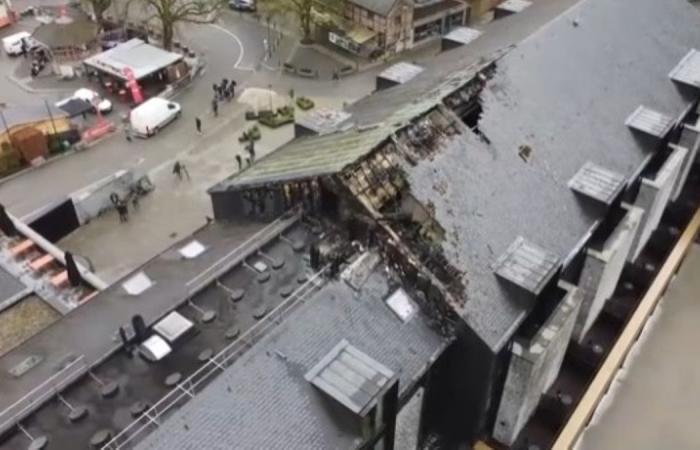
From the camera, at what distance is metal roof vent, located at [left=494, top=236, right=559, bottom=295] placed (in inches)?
990

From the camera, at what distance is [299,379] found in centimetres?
2127

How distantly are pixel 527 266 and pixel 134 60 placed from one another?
4960cm

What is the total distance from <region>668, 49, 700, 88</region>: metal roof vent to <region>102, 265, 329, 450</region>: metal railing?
2618cm

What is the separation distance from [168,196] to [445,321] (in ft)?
107

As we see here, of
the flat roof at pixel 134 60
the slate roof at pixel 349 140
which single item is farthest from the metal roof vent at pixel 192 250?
the flat roof at pixel 134 60

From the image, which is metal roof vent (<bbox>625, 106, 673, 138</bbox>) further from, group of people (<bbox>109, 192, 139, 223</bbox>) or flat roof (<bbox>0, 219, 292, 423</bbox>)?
group of people (<bbox>109, 192, 139, 223</bbox>)

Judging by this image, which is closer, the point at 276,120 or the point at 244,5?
the point at 276,120

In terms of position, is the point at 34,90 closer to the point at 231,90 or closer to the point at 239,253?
the point at 231,90

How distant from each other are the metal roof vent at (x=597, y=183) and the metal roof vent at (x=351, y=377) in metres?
14.2

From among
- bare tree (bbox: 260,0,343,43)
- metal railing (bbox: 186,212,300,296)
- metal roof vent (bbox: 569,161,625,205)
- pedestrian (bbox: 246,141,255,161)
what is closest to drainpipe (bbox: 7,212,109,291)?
metal railing (bbox: 186,212,300,296)

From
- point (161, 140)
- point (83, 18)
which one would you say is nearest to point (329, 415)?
point (161, 140)

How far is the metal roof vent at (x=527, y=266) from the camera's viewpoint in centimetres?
2514

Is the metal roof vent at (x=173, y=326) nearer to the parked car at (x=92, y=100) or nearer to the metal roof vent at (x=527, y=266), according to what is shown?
the metal roof vent at (x=527, y=266)

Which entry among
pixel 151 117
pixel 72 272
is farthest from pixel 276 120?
pixel 72 272
